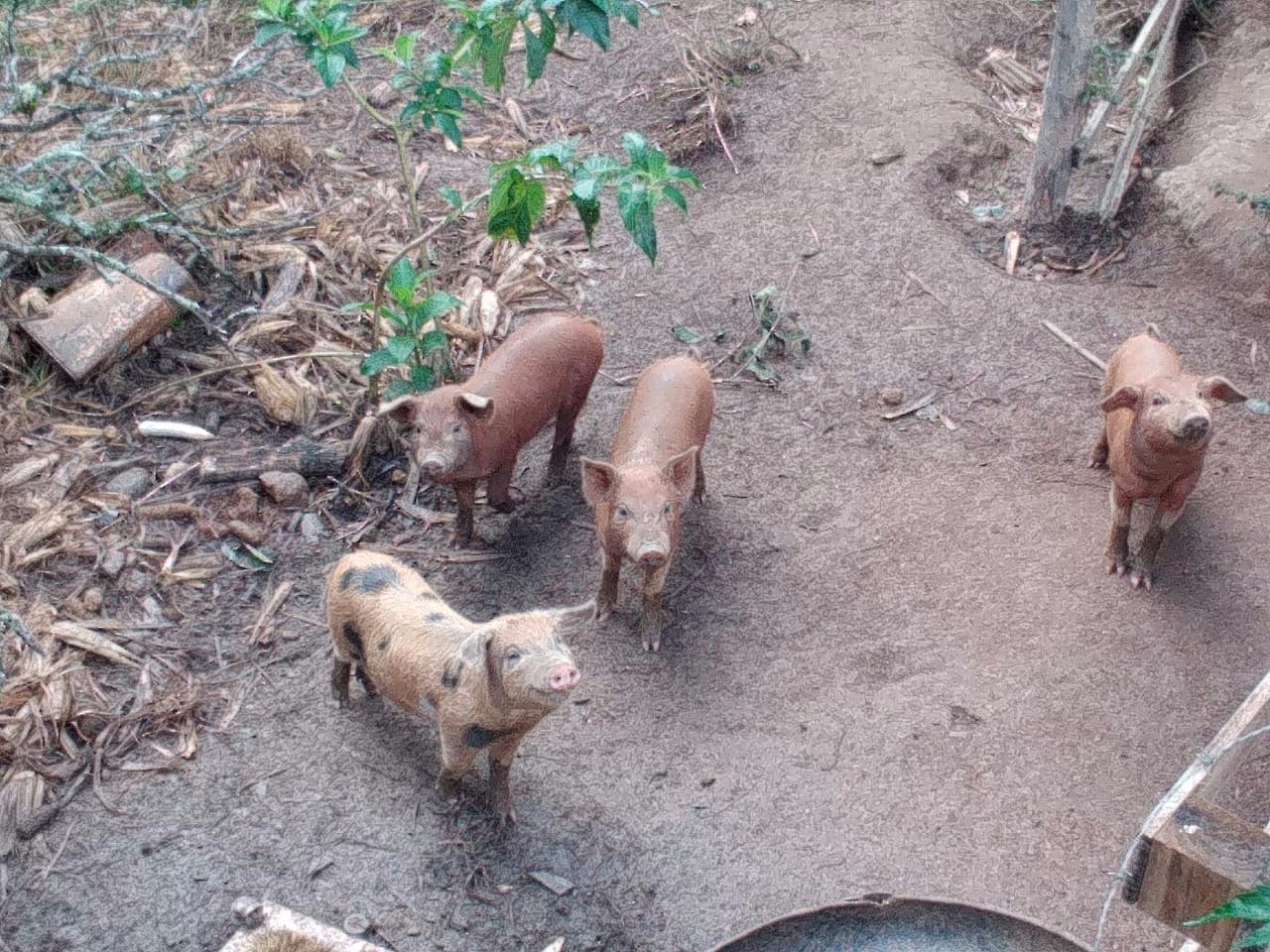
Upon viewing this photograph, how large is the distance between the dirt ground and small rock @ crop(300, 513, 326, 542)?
111 mm

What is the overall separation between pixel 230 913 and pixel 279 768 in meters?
0.63

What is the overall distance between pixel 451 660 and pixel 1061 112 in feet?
17.2

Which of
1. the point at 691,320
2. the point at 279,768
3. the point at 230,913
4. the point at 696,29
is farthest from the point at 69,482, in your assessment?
the point at 696,29

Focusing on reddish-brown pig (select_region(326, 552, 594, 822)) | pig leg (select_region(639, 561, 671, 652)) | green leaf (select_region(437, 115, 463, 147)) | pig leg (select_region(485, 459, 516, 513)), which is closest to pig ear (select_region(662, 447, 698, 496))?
pig leg (select_region(639, 561, 671, 652))

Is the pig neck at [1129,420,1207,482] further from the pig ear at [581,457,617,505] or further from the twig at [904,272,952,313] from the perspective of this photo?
the pig ear at [581,457,617,505]

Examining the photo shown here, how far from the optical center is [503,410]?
18.7 feet

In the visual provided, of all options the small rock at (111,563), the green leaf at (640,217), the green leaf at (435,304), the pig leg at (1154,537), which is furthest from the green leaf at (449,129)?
the pig leg at (1154,537)

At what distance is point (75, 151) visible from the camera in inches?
218

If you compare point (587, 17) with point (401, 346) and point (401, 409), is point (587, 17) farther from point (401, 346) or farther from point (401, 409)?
point (401, 409)

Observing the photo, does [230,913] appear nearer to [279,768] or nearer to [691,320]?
[279,768]

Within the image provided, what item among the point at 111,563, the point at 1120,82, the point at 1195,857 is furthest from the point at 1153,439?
the point at 111,563

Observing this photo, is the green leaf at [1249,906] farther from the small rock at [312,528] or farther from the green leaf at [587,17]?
the small rock at [312,528]

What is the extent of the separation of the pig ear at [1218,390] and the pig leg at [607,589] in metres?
2.55

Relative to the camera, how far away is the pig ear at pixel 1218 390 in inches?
212
